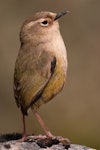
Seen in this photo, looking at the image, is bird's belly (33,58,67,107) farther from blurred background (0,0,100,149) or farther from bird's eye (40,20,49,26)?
blurred background (0,0,100,149)

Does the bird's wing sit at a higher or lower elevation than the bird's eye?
lower

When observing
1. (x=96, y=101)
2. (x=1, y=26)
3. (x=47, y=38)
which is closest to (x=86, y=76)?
(x=96, y=101)

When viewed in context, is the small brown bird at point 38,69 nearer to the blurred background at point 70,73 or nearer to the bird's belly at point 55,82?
the bird's belly at point 55,82

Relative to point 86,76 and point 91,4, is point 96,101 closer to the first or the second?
point 86,76

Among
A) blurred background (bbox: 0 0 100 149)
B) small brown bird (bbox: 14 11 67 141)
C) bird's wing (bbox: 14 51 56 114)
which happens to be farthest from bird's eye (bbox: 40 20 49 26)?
blurred background (bbox: 0 0 100 149)

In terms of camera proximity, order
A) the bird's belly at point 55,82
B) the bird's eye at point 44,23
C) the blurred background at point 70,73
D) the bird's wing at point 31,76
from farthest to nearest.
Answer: the blurred background at point 70,73 → the bird's eye at point 44,23 → the bird's belly at point 55,82 → the bird's wing at point 31,76

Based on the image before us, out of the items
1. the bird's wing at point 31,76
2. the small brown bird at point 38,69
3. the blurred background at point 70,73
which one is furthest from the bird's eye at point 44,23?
the blurred background at point 70,73
